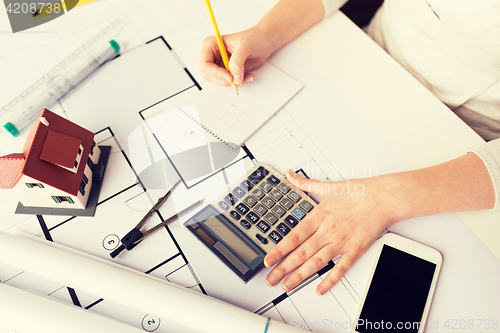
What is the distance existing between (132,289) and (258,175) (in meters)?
0.25

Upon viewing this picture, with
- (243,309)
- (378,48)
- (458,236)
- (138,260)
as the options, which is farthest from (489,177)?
(138,260)

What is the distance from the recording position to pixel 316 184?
1.69 feet

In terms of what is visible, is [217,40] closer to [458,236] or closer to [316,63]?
[316,63]

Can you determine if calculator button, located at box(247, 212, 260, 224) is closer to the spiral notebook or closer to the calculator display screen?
the calculator display screen

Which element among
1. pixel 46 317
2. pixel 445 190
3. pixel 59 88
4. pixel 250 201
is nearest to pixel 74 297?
pixel 46 317

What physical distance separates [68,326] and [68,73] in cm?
48

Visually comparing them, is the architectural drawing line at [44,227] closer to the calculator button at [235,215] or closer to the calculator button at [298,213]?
the calculator button at [235,215]

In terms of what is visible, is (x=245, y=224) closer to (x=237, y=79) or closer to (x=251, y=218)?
(x=251, y=218)

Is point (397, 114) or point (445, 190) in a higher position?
point (397, 114)

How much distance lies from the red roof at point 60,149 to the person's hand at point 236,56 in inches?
11.0

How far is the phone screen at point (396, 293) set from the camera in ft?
1.38

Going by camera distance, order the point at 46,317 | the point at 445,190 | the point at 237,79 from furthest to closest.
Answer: the point at 237,79 < the point at 445,190 < the point at 46,317

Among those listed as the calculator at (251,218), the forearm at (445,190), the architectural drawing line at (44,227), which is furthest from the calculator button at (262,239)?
the architectural drawing line at (44,227)

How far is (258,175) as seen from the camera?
527mm
